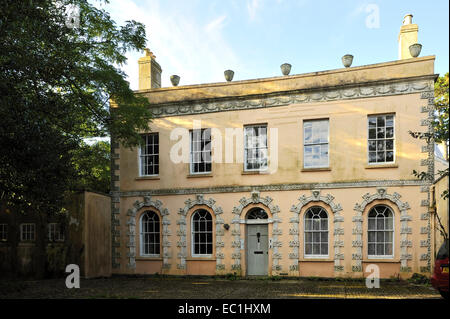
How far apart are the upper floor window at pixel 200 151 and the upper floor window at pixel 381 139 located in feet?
20.5

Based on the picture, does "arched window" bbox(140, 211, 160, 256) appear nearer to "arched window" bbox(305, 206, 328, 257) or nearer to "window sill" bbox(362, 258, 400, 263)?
"arched window" bbox(305, 206, 328, 257)

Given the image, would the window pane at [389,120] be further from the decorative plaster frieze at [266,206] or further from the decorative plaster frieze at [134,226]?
the decorative plaster frieze at [134,226]

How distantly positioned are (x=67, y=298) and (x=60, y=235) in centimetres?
493

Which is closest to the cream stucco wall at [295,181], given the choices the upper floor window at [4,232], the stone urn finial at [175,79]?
the stone urn finial at [175,79]

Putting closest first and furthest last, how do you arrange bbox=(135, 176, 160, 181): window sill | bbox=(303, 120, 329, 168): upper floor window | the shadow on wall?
bbox=(303, 120, 329, 168): upper floor window < the shadow on wall < bbox=(135, 176, 160, 181): window sill

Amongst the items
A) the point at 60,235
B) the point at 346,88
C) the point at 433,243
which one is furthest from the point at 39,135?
the point at 433,243

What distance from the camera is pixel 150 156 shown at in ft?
57.1

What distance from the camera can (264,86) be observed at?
16.3 m

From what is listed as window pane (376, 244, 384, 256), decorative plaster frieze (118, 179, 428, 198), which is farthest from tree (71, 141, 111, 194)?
window pane (376, 244, 384, 256)

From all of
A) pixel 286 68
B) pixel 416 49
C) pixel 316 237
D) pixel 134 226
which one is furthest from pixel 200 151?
pixel 416 49

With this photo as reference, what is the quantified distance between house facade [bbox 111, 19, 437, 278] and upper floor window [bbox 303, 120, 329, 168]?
38mm

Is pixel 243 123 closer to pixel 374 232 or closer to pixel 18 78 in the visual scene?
pixel 374 232

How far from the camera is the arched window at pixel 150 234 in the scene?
16938 mm

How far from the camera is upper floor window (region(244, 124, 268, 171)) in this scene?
16109mm
